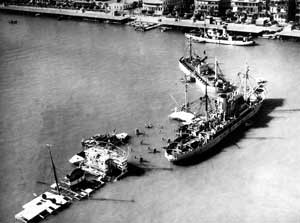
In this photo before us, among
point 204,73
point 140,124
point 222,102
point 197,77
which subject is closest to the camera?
point 222,102

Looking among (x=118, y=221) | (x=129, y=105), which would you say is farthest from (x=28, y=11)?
(x=118, y=221)

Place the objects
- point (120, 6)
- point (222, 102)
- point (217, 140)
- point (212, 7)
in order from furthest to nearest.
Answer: point (120, 6)
point (212, 7)
point (222, 102)
point (217, 140)

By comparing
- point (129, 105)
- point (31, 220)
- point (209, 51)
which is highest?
point (209, 51)

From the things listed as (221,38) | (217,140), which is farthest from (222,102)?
(221,38)

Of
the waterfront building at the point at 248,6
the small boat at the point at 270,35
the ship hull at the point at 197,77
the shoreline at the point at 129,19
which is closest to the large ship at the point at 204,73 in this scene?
the ship hull at the point at 197,77

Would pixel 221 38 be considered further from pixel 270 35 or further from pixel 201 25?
pixel 201 25

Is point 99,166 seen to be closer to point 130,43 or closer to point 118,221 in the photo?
point 118,221

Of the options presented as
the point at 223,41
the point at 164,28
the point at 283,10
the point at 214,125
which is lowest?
the point at 214,125
